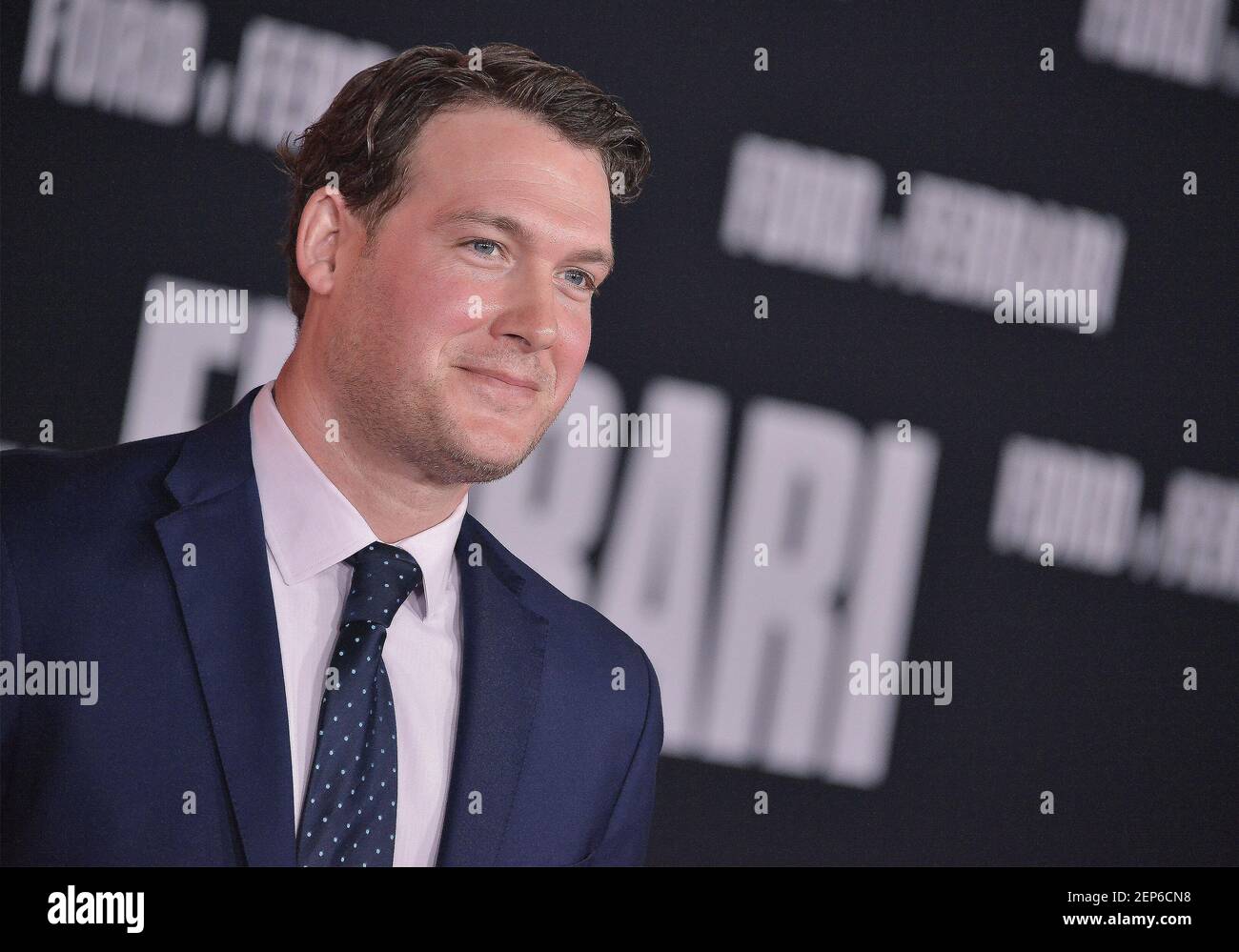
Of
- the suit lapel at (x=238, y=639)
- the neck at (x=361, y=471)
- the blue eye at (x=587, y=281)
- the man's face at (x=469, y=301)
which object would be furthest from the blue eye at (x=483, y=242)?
the suit lapel at (x=238, y=639)

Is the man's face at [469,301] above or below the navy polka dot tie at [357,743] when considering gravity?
above

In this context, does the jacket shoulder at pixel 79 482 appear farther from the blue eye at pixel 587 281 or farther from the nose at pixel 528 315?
the blue eye at pixel 587 281

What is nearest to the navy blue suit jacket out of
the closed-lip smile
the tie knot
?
the tie knot

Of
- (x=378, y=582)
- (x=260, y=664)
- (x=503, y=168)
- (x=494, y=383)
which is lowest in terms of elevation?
(x=260, y=664)

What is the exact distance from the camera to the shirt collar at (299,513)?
6.46ft

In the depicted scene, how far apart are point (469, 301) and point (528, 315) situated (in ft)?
0.35

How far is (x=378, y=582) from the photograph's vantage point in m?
1.97

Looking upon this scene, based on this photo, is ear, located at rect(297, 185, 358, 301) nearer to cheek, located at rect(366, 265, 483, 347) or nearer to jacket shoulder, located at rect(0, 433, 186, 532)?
cheek, located at rect(366, 265, 483, 347)

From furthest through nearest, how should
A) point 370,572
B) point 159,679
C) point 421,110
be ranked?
1. point 421,110
2. point 370,572
3. point 159,679

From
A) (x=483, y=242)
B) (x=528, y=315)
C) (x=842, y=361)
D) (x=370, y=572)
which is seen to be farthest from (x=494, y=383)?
(x=842, y=361)

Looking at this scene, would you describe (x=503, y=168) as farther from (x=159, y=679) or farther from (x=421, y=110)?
(x=159, y=679)
